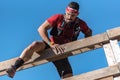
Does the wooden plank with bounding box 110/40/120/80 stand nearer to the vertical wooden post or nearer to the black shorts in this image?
the vertical wooden post

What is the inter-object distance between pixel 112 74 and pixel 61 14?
1.44 metres

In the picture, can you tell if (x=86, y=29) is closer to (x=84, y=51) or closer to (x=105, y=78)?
(x=84, y=51)

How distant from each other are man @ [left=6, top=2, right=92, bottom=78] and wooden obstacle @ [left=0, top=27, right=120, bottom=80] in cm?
10

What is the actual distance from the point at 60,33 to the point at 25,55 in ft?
2.59

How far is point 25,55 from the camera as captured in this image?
6.02m

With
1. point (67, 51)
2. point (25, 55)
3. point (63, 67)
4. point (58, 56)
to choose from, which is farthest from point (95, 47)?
point (25, 55)

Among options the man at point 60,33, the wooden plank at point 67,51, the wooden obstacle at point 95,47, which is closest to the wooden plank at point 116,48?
the wooden obstacle at point 95,47

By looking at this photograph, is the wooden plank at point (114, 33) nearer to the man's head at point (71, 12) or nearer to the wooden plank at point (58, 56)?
the wooden plank at point (58, 56)

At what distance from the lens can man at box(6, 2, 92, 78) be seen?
604cm

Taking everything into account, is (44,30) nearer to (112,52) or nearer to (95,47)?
(95,47)

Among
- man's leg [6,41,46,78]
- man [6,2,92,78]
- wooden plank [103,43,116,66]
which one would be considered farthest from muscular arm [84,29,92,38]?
man's leg [6,41,46,78]

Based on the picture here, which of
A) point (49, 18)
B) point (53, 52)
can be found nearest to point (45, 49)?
point (53, 52)

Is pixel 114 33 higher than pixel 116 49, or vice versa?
pixel 114 33

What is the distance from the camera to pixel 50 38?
21.4ft
